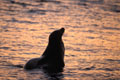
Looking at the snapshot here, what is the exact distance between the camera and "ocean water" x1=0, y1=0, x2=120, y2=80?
13.3 meters

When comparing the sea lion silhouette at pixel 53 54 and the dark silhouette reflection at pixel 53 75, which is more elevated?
the sea lion silhouette at pixel 53 54

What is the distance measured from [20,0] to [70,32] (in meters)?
12.8

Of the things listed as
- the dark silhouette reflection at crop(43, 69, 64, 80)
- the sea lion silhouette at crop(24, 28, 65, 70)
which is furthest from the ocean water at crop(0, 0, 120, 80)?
the sea lion silhouette at crop(24, 28, 65, 70)

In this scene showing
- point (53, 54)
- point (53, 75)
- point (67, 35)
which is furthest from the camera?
point (67, 35)

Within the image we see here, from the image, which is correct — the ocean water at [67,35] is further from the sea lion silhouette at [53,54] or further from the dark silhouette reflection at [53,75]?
the sea lion silhouette at [53,54]

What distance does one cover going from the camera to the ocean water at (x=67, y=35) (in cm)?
1333

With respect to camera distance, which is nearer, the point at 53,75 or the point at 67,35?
the point at 53,75

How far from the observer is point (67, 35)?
67.2ft

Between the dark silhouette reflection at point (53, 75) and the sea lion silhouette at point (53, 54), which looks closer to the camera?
the dark silhouette reflection at point (53, 75)

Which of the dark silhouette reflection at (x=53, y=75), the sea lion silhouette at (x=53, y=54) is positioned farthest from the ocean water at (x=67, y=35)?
the sea lion silhouette at (x=53, y=54)

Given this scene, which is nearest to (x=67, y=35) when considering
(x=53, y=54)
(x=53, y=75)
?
(x=53, y=54)

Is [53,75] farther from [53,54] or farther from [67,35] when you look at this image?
[67,35]

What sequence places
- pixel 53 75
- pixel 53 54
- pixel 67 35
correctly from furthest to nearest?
pixel 67 35, pixel 53 54, pixel 53 75

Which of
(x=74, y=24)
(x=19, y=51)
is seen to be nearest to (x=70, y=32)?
(x=74, y=24)
